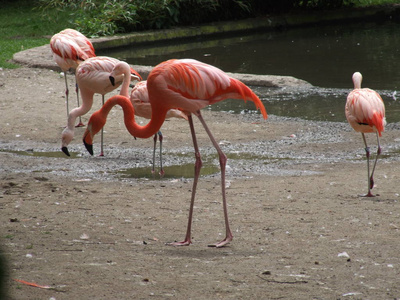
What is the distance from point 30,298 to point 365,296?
164cm

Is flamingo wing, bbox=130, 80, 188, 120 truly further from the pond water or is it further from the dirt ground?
the pond water

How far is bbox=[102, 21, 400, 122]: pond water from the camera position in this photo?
359 inches

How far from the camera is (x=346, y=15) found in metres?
18.9

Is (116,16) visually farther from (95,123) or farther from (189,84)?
(189,84)

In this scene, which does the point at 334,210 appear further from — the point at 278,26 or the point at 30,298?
the point at 278,26

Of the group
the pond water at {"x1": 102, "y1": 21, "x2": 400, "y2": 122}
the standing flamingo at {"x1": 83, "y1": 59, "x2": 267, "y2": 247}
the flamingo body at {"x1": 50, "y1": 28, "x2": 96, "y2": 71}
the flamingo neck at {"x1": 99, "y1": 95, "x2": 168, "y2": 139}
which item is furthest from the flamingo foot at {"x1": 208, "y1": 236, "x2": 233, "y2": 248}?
the flamingo body at {"x1": 50, "y1": 28, "x2": 96, "y2": 71}

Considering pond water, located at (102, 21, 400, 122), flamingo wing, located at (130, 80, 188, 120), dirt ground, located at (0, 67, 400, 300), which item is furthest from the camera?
pond water, located at (102, 21, 400, 122)

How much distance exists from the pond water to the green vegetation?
38.1 inches

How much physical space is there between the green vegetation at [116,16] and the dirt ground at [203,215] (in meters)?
6.88

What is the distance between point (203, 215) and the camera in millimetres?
4641

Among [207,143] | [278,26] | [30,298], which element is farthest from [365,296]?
[278,26]

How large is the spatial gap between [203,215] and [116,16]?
446 inches

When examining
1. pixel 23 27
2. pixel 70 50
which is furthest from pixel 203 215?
pixel 23 27

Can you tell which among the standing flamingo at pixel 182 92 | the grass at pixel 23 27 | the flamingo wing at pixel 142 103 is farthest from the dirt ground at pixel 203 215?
the grass at pixel 23 27
